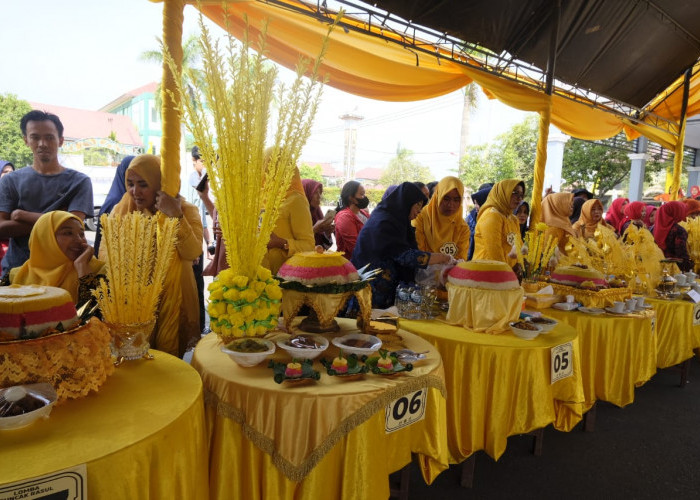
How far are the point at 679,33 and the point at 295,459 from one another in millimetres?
6838

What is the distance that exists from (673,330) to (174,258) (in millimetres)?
3130

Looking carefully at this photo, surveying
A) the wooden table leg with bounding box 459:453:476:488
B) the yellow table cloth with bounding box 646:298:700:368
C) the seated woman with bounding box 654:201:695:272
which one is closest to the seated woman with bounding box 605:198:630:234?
the seated woman with bounding box 654:201:695:272

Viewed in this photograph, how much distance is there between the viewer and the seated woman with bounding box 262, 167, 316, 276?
2096mm

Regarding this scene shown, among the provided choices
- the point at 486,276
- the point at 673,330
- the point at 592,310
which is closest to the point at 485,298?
the point at 486,276

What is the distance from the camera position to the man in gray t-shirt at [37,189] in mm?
2004

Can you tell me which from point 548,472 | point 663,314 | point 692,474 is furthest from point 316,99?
point 663,314

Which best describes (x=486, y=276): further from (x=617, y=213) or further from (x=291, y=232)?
(x=617, y=213)

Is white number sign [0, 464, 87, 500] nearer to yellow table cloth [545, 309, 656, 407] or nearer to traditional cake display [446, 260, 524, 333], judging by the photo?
traditional cake display [446, 260, 524, 333]

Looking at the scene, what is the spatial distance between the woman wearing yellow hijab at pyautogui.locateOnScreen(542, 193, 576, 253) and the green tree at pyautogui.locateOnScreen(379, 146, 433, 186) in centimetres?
2349

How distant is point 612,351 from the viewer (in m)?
2.22

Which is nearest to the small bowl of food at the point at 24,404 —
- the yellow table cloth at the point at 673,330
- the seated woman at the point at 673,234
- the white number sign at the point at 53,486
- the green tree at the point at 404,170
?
the white number sign at the point at 53,486

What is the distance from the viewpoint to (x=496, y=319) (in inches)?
70.9

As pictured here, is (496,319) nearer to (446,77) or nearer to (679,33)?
(446,77)

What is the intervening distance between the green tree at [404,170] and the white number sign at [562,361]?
25.9 metres
